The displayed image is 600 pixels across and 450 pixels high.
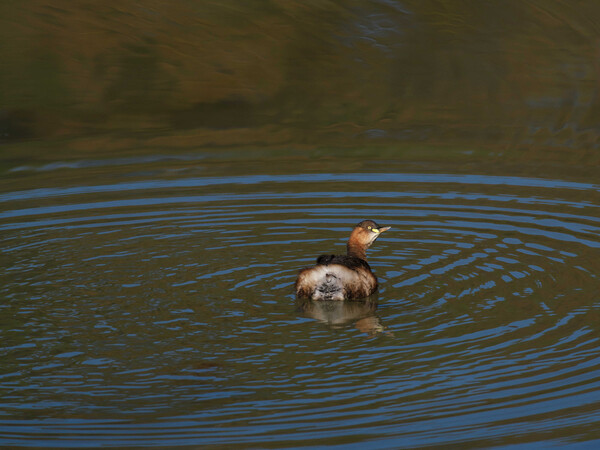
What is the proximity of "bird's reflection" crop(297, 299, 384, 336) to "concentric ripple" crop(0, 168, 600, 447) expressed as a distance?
0.10 ft

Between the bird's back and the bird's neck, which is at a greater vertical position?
the bird's neck

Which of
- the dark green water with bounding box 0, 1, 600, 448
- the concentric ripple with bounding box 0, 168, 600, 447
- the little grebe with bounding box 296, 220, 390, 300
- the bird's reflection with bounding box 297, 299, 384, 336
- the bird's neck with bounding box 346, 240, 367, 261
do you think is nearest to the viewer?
the concentric ripple with bounding box 0, 168, 600, 447

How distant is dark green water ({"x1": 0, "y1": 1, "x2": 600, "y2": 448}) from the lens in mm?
8438

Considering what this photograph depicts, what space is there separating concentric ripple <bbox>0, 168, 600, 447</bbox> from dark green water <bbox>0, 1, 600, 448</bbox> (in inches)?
1.3

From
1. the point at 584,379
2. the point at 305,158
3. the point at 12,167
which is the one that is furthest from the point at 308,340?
the point at 12,167

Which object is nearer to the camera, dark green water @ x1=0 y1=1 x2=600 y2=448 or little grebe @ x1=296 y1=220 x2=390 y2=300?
dark green water @ x1=0 y1=1 x2=600 y2=448

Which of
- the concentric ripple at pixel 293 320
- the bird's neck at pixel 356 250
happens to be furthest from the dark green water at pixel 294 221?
the bird's neck at pixel 356 250

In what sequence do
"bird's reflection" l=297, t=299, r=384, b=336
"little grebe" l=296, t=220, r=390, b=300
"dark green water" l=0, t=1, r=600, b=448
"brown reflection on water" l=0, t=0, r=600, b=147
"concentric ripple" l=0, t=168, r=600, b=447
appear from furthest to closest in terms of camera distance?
"brown reflection on water" l=0, t=0, r=600, b=147
"little grebe" l=296, t=220, r=390, b=300
"bird's reflection" l=297, t=299, r=384, b=336
"dark green water" l=0, t=1, r=600, b=448
"concentric ripple" l=0, t=168, r=600, b=447

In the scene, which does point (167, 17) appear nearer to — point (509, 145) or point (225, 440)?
point (509, 145)

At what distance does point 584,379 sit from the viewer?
8.84 meters

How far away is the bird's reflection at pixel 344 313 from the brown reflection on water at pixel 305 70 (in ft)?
25.7

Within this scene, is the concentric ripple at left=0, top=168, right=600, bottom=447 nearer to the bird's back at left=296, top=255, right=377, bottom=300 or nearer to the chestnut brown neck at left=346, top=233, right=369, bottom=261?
the bird's back at left=296, top=255, right=377, bottom=300

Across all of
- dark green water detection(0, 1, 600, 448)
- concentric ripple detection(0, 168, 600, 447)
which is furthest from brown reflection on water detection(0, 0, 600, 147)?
concentric ripple detection(0, 168, 600, 447)

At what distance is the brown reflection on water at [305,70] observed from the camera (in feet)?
63.4
